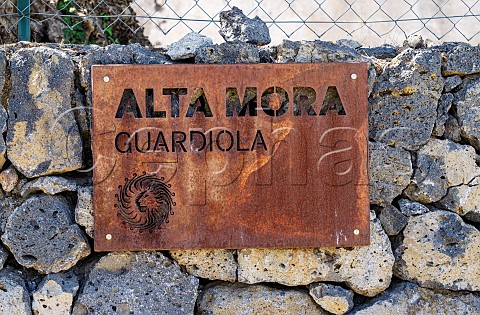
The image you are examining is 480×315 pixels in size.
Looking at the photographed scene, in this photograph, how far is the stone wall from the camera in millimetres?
2609

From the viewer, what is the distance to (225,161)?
102 inches

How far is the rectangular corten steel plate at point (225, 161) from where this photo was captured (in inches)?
102

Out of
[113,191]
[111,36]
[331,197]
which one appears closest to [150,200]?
[113,191]

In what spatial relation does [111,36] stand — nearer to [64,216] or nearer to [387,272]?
[64,216]

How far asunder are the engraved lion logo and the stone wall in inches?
5.0

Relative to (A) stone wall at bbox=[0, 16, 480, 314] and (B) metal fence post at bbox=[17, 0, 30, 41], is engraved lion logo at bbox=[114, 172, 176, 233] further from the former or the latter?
(B) metal fence post at bbox=[17, 0, 30, 41]

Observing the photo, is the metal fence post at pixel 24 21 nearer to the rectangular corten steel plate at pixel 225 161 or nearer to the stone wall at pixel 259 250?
the stone wall at pixel 259 250

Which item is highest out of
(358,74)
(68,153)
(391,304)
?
(358,74)

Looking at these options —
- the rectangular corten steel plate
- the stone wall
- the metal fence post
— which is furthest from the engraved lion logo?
the metal fence post

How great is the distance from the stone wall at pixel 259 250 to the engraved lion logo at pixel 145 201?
13 cm

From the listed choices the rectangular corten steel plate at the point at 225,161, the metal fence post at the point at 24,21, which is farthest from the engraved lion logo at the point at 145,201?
the metal fence post at the point at 24,21

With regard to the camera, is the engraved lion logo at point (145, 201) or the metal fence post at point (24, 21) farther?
the metal fence post at point (24, 21)

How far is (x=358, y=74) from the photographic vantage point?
260 cm

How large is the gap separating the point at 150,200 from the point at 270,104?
0.55 metres
